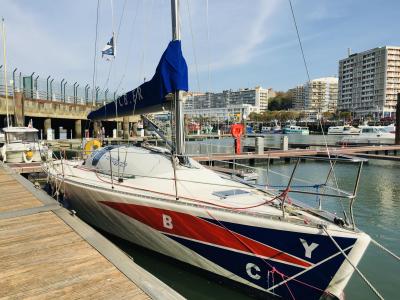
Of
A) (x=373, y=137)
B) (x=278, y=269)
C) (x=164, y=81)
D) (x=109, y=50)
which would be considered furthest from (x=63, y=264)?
(x=373, y=137)

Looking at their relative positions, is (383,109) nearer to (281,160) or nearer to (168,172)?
(281,160)

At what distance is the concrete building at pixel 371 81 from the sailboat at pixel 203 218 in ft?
431

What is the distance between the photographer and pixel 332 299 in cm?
428

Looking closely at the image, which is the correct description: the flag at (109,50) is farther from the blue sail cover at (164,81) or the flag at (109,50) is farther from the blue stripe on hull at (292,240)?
the blue stripe on hull at (292,240)

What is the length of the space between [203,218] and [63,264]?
2.13 meters

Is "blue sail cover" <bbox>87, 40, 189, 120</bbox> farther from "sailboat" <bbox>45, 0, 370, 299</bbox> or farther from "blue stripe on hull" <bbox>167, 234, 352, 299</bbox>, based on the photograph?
"blue stripe on hull" <bbox>167, 234, 352, 299</bbox>

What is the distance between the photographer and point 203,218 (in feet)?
17.0

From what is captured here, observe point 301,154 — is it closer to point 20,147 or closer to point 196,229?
point 20,147

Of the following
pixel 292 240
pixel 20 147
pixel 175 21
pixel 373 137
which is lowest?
pixel 292 240

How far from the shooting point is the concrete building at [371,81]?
127250 mm

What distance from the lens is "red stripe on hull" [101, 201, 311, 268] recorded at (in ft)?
15.2

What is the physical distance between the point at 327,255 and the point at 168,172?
3911 millimetres

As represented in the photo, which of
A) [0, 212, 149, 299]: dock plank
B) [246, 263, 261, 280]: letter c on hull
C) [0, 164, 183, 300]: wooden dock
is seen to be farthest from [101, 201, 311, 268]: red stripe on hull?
[0, 212, 149, 299]: dock plank

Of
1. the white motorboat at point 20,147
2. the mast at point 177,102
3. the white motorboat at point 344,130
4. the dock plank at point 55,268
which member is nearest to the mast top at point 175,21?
the mast at point 177,102
